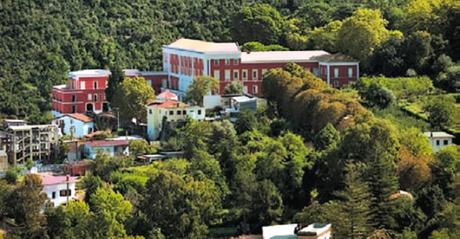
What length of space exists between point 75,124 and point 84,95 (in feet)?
7.69

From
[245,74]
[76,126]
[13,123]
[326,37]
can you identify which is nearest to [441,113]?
[245,74]

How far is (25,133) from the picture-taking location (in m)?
38.3

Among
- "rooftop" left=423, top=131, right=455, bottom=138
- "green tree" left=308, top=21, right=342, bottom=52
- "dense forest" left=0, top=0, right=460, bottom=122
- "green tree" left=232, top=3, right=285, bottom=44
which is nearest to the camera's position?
"rooftop" left=423, top=131, right=455, bottom=138

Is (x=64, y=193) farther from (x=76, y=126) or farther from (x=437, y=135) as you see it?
(x=437, y=135)

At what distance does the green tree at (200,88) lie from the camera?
39.9m

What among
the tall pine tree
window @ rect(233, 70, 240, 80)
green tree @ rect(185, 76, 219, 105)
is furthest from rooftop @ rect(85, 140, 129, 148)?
the tall pine tree

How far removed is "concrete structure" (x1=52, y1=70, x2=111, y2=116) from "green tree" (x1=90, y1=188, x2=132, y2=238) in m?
11.3

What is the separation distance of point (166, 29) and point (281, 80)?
17.1m

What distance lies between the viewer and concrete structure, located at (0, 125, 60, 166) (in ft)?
125

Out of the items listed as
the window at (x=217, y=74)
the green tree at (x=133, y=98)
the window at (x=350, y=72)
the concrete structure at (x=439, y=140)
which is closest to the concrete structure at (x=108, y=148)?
the green tree at (x=133, y=98)

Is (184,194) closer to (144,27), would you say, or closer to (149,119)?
(149,119)

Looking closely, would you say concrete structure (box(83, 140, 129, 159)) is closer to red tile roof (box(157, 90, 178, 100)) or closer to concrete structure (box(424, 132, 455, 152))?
red tile roof (box(157, 90, 178, 100))

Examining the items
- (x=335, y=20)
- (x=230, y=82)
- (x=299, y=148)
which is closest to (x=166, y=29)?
(x=335, y=20)

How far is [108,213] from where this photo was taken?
29.4 m
